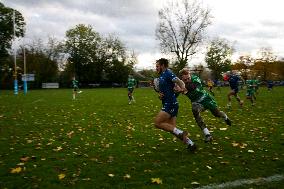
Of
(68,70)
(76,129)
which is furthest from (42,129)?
(68,70)

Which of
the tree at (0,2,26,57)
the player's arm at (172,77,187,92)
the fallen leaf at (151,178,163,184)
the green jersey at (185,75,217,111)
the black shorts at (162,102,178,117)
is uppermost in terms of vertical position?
the tree at (0,2,26,57)

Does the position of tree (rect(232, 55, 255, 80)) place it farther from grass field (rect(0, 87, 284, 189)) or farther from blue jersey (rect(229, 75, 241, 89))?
grass field (rect(0, 87, 284, 189))

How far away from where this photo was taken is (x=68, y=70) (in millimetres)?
84250

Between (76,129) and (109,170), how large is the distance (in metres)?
5.88

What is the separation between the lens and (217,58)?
96.8 meters

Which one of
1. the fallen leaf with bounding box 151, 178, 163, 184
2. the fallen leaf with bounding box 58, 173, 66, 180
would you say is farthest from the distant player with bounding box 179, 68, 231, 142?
the fallen leaf with bounding box 58, 173, 66, 180

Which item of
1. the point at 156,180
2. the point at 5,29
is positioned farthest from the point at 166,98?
the point at 5,29

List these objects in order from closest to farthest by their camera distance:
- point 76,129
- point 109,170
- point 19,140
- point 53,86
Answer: point 109,170 < point 19,140 < point 76,129 < point 53,86

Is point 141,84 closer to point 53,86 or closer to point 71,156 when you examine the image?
point 53,86

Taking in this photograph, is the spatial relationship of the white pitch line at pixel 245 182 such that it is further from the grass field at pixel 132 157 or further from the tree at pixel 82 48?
the tree at pixel 82 48

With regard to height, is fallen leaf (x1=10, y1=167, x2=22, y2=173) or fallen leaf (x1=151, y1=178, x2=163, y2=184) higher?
fallen leaf (x1=151, y1=178, x2=163, y2=184)

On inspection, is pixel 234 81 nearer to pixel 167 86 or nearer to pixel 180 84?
pixel 167 86

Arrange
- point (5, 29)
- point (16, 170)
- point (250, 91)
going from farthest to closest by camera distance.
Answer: point (5, 29)
point (250, 91)
point (16, 170)

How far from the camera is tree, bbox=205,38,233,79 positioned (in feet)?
314
